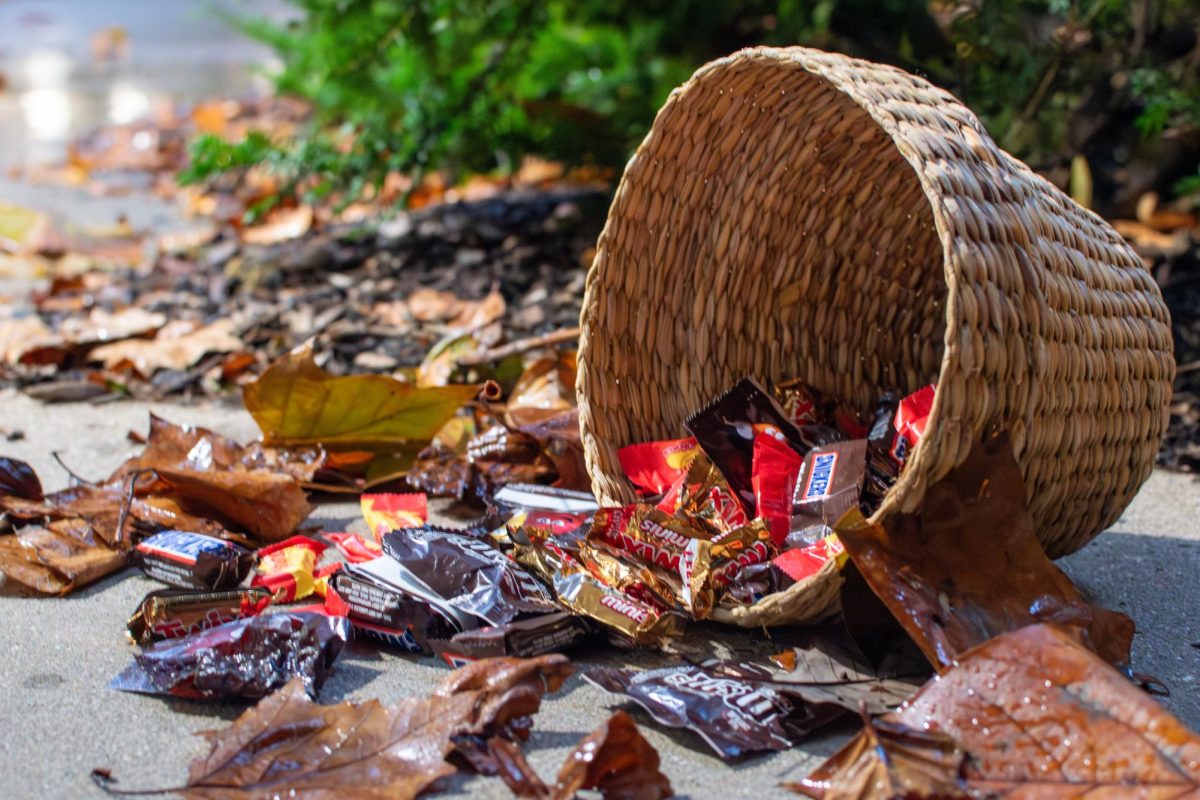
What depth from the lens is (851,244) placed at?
2297 millimetres

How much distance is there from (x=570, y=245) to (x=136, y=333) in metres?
1.26

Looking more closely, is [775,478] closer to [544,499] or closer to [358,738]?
[544,499]

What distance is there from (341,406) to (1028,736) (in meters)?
1.45

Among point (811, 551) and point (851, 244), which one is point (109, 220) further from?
point (811, 551)

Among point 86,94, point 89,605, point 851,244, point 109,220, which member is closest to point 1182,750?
point 851,244

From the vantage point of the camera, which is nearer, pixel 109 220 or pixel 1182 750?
pixel 1182 750

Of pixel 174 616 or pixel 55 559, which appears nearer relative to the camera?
pixel 174 616

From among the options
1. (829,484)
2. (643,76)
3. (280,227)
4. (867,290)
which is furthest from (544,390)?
(280,227)

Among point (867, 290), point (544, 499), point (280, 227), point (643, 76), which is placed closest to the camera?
point (544, 499)

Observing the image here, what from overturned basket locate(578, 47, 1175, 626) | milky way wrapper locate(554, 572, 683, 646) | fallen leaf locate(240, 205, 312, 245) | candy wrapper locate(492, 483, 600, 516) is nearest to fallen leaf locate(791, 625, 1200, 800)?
overturned basket locate(578, 47, 1175, 626)

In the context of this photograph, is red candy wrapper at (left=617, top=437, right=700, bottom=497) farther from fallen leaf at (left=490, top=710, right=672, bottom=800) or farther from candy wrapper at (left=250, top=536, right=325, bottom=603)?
fallen leaf at (left=490, top=710, right=672, bottom=800)

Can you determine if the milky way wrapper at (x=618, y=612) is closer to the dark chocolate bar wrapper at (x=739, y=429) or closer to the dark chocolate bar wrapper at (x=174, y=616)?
the dark chocolate bar wrapper at (x=739, y=429)

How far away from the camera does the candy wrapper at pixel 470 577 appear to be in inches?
68.0

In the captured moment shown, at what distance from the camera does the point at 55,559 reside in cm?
200
